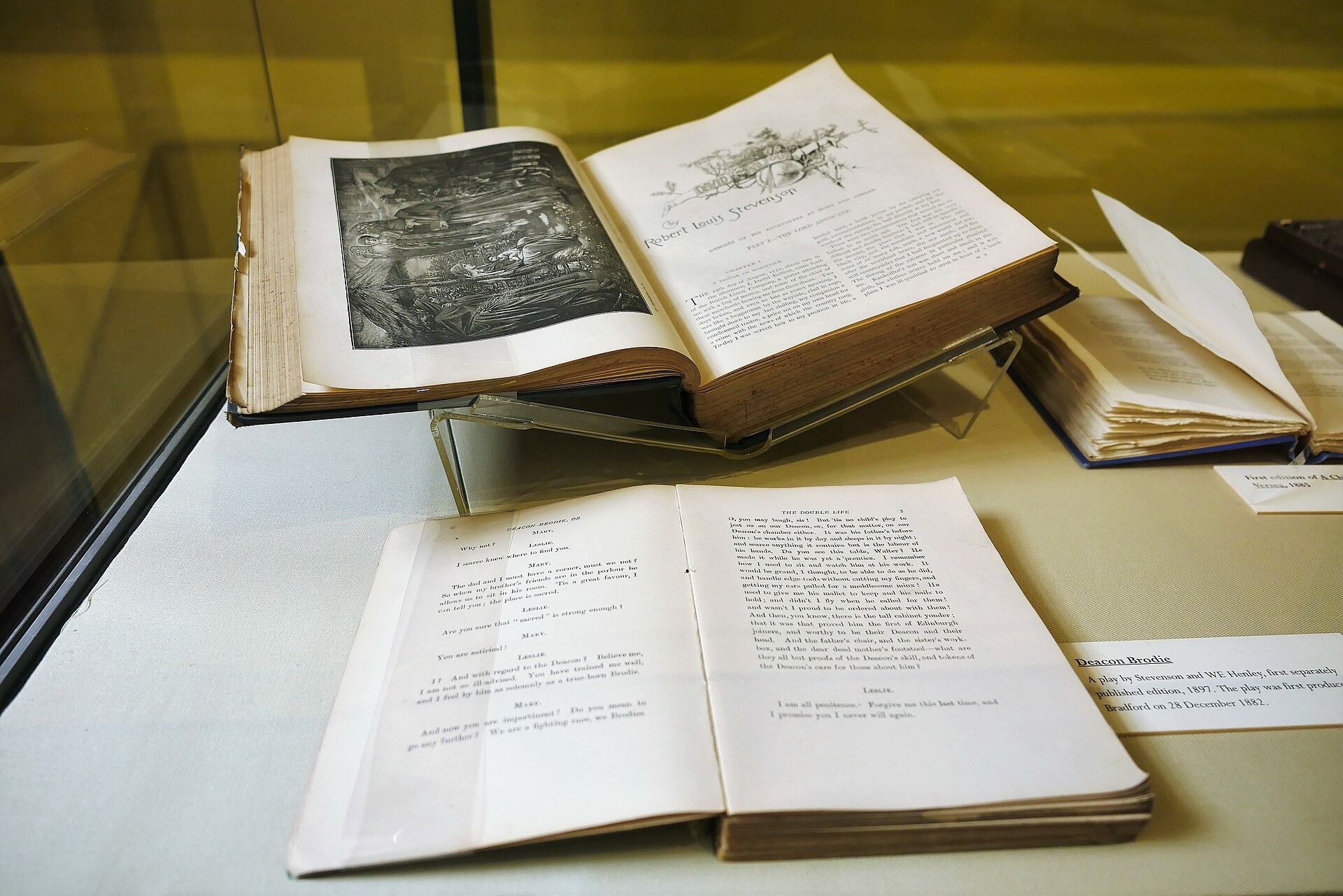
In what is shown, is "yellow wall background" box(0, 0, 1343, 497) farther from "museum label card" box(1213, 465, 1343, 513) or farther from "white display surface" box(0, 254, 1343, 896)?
"museum label card" box(1213, 465, 1343, 513)

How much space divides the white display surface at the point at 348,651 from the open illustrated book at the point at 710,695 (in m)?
0.03

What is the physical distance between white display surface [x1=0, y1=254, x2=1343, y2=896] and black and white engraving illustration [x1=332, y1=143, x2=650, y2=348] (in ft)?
0.57

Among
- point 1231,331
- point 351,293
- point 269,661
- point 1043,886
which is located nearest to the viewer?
point 1043,886

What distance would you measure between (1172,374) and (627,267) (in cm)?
56

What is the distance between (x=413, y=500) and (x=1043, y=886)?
563 millimetres

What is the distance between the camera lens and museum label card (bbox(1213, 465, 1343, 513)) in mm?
821

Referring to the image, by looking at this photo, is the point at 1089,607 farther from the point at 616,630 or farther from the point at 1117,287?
the point at 1117,287

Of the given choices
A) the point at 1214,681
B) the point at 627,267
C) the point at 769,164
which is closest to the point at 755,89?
the point at 769,164

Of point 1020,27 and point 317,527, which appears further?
point 1020,27

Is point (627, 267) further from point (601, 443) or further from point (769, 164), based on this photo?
point (769, 164)

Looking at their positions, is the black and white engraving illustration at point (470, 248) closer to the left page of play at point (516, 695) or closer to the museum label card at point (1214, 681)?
the left page of play at point (516, 695)

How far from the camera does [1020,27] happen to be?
1.27 metres

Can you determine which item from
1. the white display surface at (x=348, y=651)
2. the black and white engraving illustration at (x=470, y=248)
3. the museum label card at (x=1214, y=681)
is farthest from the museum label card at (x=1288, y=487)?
the black and white engraving illustration at (x=470, y=248)

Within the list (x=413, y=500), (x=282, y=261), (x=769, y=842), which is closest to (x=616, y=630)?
(x=769, y=842)
